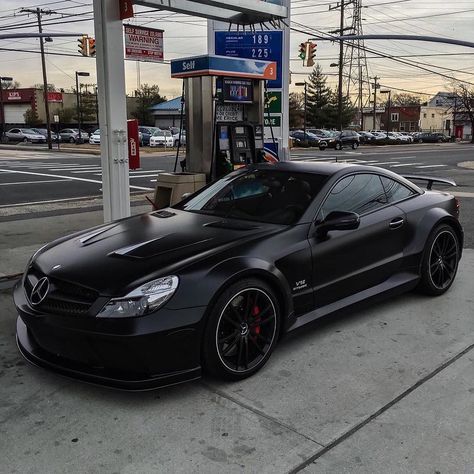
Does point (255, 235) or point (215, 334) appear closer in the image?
point (215, 334)

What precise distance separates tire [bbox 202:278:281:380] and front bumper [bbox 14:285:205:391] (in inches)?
4.6

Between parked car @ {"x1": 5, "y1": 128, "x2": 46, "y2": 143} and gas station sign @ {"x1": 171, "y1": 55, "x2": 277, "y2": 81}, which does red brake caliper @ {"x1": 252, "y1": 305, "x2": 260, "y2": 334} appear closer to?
gas station sign @ {"x1": 171, "y1": 55, "x2": 277, "y2": 81}

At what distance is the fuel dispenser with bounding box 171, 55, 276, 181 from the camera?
8.46 m

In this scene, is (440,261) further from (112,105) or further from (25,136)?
(25,136)

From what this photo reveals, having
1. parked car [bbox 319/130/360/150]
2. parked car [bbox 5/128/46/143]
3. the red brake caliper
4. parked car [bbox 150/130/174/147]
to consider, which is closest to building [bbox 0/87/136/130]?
parked car [bbox 5/128/46/143]

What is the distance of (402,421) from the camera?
313 centimetres

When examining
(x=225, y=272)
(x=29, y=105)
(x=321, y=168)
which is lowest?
(x=225, y=272)

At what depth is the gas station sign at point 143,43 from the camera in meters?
7.15

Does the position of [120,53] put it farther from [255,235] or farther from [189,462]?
[189,462]

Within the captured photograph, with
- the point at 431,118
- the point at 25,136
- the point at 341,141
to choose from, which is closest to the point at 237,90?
the point at 341,141

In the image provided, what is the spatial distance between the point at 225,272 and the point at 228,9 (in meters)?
5.62

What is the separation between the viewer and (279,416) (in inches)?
125

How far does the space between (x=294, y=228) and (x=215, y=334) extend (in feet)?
3.64

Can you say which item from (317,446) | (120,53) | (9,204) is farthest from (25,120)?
(317,446)
